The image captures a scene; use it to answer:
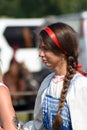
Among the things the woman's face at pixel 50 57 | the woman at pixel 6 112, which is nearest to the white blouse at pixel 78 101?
the woman's face at pixel 50 57

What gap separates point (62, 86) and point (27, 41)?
46.2 ft

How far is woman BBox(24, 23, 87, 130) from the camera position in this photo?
11.4 feet

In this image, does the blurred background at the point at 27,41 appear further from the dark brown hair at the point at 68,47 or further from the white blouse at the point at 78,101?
the white blouse at the point at 78,101

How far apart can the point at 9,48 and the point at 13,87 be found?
474 cm

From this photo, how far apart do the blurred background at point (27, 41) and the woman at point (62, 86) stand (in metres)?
2.33

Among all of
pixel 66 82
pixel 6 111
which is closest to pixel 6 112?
pixel 6 111

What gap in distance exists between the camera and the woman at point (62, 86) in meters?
3.47

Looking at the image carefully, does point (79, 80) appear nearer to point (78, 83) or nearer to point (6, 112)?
point (78, 83)

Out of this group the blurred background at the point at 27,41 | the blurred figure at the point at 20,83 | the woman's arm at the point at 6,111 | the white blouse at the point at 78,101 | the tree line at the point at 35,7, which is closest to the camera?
the white blouse at the point at 78,101

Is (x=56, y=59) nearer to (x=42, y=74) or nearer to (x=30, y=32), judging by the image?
(x=42, y=74)

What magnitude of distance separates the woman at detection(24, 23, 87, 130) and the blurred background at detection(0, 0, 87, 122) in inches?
91.6

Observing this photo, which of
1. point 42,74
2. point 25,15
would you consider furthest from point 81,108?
point 25,15

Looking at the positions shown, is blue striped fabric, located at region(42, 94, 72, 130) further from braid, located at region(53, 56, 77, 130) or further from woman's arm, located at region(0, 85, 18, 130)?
woman's arm, located at region(0, 85, 18, 130)

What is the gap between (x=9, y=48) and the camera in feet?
57.3
